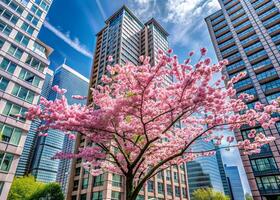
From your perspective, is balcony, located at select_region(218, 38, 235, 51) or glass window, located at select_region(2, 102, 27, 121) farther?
balcony, located at select_region(218, 38, 235, 51)

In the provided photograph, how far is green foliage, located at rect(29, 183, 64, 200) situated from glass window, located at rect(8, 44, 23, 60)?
3259cm

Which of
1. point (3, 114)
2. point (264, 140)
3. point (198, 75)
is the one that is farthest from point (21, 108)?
point (264, 140)

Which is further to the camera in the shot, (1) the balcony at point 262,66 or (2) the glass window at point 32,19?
(1) the balcony at point 262,66

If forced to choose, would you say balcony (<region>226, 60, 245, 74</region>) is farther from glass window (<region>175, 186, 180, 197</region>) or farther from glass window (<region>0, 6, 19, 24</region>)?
glass window (<region>0, 6, 19, 24</region>)

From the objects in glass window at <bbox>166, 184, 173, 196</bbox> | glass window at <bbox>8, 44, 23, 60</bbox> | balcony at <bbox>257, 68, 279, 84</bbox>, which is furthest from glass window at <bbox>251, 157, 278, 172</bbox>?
glass window at <bbox>8, 44, 23, 60</bbox>

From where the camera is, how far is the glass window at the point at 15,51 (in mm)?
25781

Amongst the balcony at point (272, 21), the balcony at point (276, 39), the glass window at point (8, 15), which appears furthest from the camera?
the balcony at point (272, 21)

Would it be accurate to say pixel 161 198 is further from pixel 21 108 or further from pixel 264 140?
pixel 264 140

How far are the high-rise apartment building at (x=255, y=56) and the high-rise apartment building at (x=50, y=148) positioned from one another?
138686mm

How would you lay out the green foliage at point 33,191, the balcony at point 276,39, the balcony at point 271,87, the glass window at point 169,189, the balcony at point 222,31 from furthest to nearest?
the glass window at point 169,189 < the balcony at point 222,31 < the green foliage at point 33,191 < the balcony at point 276,39 < the balcony at point 271,87

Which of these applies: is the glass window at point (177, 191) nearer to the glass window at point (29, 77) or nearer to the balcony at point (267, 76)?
the balcony at point (267, 76)

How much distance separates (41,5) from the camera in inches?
1340

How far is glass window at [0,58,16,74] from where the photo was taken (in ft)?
78.9

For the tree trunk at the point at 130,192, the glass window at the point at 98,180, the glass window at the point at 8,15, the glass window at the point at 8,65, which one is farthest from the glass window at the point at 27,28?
the tree trunk at the point at 130,192
